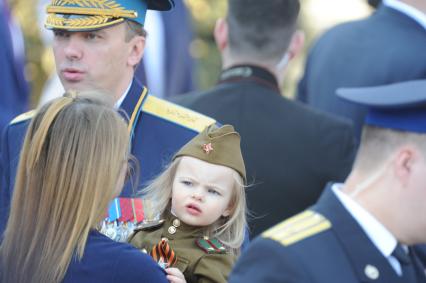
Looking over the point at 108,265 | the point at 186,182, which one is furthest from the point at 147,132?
the point at 108,265

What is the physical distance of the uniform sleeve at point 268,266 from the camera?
3.37m

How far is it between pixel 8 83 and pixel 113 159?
322 cm

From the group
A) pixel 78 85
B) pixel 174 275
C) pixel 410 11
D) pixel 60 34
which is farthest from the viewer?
pixel 410 11

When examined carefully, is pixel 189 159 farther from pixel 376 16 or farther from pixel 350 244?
pixel 376 16

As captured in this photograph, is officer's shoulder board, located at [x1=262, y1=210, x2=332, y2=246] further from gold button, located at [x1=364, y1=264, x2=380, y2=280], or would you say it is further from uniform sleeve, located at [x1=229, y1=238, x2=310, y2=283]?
gold button, located at [x1=364, y1=264, x2=380, y2=280]

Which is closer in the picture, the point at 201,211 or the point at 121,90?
the point at 201,211

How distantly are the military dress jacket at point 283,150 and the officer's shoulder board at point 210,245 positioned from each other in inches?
49.3

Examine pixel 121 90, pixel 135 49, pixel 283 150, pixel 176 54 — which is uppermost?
pixel 135 49

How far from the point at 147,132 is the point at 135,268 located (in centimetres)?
114

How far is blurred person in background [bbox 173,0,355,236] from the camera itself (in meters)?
5.48

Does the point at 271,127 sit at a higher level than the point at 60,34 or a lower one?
lower

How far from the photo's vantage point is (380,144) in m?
3.49

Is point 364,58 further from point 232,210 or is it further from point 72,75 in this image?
point 232,210

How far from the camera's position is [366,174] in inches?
Answer: 138
